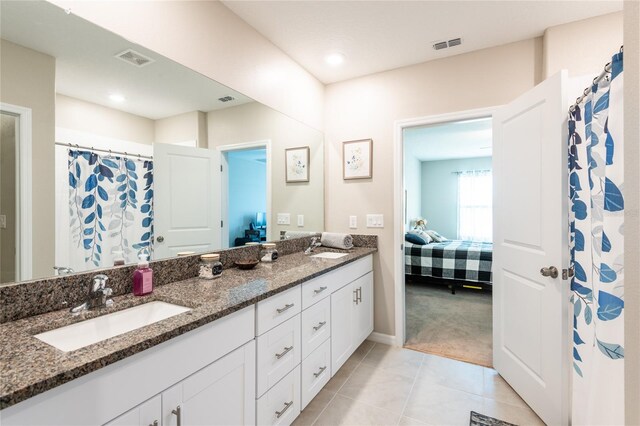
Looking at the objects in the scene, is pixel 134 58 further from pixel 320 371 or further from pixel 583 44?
pixel 583 44

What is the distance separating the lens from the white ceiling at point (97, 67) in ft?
3.48

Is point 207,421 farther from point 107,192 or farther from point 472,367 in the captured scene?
point 472,367

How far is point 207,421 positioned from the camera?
41.3 inches

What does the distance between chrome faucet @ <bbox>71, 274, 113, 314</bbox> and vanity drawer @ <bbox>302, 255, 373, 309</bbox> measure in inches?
35.7

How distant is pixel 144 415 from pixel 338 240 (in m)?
1.97

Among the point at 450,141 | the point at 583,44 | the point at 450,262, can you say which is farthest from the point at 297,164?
the point at 450,141

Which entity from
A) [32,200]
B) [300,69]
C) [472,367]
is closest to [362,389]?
[472,367]

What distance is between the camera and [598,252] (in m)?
1.19

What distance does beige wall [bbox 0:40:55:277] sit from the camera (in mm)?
1025

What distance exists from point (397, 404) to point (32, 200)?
2154mm

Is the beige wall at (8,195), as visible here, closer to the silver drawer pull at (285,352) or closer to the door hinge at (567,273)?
the silver drawer pull at (285,352)

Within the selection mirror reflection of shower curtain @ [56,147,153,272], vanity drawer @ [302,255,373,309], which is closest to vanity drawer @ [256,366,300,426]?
vanity drawer @ [302,255,373,309]

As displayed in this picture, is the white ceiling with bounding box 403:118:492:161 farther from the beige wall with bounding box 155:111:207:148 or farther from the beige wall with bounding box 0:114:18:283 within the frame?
the beige wall with bounding box 0:114:18:283

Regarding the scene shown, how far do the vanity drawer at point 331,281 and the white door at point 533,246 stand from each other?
1.03 metres
